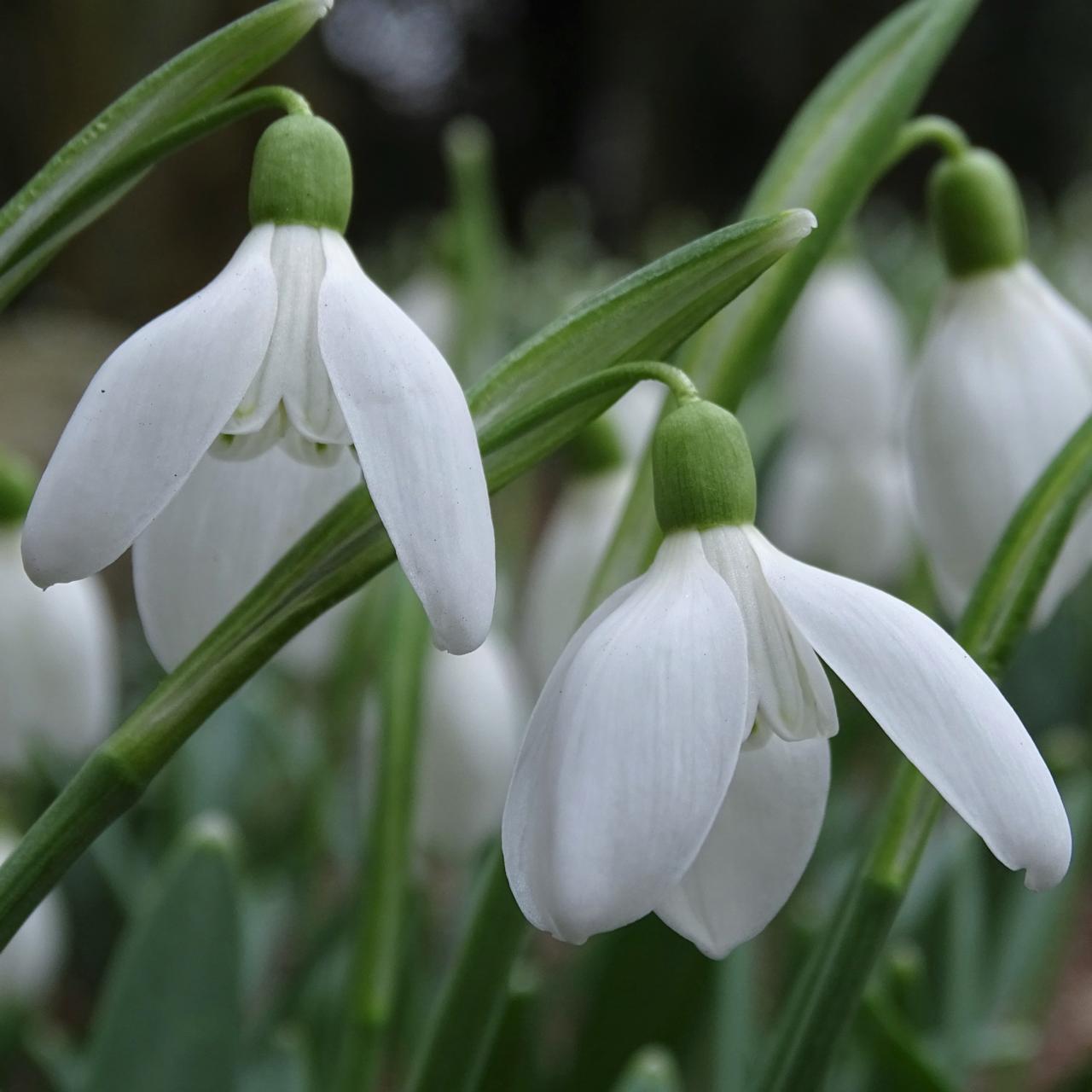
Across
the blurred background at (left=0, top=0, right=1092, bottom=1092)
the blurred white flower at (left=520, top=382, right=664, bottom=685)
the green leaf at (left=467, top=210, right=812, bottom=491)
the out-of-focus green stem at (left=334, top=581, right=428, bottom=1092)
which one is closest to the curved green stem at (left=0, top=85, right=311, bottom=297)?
the green leaf at (left=467, top=210, right=812, bottom=491)

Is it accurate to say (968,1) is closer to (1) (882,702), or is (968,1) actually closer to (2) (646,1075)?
(1) (882,702)

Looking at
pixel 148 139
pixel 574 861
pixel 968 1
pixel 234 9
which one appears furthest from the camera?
pixel 234 9

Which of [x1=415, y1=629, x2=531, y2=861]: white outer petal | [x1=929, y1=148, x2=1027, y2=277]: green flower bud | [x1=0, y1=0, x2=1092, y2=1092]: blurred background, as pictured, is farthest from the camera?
[x1=0, y1=0, x2=1092, y2=1092]: blurred background

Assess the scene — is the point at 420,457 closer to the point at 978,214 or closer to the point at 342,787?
the point at 978,214

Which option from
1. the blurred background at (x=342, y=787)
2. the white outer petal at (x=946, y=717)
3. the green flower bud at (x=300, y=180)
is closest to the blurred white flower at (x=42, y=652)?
the blurred background at (x=342, y=787)

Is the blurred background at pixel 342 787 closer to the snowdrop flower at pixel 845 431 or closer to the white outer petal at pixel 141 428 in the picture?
the snowdrop flower at pixel 845 431

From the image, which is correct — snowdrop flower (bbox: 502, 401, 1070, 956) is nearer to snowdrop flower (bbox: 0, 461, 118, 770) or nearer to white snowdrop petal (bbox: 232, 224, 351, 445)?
white snowdrop petal (bbox: 232, 224, 351, 445)

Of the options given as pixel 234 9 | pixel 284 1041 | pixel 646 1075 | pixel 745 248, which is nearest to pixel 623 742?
pixel 745 248
